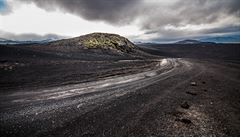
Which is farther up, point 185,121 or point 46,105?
point 46,105

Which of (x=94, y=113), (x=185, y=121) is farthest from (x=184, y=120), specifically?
(x=94, y=113)

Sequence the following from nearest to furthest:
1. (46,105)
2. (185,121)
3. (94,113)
→ (185,121), (94,113), (46,105)

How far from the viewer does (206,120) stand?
842 cm

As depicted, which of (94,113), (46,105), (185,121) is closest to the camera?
(185,121)

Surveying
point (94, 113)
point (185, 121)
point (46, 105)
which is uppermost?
point (46, 105)

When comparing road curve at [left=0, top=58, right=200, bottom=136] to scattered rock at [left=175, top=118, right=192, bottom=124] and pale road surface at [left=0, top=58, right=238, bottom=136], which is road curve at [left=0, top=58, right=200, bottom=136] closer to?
pale road surface at [left=0, top=58, right=238, bottom=136]

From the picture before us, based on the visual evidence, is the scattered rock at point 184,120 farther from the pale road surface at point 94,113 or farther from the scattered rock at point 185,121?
the pale road surface at point 94,113

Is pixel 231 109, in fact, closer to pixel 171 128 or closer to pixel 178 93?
pixel 178 93

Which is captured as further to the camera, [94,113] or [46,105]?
[46,105]

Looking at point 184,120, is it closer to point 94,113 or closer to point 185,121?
point 185,121

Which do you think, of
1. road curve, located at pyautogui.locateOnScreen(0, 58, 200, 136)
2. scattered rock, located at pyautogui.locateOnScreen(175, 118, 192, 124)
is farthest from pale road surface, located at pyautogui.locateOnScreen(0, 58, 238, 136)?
scattered rock, located at pyautogui.locateOnScreen(175, 118, 192, 124)

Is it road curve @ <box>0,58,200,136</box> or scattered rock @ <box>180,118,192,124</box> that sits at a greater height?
road curve @ <box>0,58,200,136</box>

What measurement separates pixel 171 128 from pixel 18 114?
7.57 m

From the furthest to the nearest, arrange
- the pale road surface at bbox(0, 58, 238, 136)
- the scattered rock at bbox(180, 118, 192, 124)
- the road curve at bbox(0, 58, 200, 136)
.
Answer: the scattered rock at bbox(180, 118, 192, 124), the road curve at bbox(0, 58, 200, 136), the pale road surface at bbox(0, 58, 238, 136)
